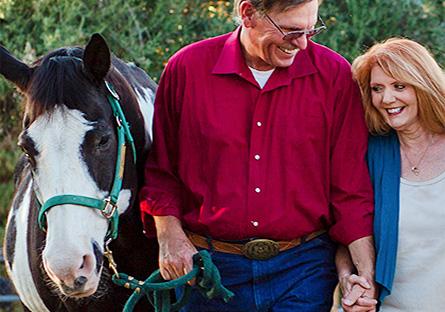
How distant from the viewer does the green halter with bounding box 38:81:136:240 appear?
11.2ft

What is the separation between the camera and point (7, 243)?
176 inches

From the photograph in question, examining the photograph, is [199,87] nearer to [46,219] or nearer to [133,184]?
[133,184]

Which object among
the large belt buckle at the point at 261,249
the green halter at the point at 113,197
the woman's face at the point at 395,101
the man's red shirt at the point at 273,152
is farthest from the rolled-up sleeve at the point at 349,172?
the green halter at the point at 113,197

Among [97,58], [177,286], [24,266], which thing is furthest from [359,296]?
[24,266]

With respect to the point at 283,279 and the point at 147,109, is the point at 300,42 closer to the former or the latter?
the point at 283,279

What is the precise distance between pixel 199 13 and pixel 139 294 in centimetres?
388

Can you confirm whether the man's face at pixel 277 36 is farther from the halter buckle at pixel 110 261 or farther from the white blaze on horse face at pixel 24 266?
the white blaze on horse face at pixel 24 266

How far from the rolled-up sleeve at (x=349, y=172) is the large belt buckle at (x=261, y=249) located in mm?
235

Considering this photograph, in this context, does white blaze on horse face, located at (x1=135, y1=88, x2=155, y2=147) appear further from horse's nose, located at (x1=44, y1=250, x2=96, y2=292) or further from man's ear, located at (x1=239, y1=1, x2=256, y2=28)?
horse's nose, located at (x1=44, y1=250, x2=96, y2=292)

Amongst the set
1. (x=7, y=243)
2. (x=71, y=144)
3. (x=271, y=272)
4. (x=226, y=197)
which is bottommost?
(x=7, y=243)

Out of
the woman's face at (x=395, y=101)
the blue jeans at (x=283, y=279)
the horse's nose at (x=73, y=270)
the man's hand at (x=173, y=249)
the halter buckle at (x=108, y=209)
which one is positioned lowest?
the blue jeans at (x=283, y=279)

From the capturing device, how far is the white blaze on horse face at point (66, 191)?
331 cm

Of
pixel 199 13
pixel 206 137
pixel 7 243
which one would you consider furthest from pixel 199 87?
pixel 199 13

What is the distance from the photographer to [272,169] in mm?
3633
